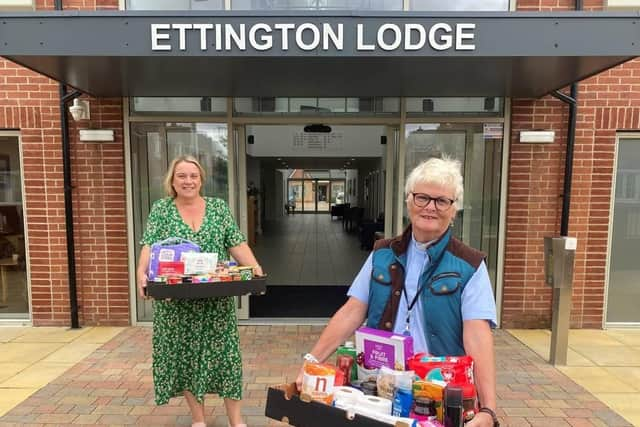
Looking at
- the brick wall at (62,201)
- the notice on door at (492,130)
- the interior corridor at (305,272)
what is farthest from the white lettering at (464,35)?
the brick wall at (62,201)

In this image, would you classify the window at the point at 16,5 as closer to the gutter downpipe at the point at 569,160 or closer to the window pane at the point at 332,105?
the window pane at the point at 332,105

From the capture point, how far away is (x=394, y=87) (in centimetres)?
445

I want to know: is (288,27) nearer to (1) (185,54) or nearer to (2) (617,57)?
(1) (185,54)

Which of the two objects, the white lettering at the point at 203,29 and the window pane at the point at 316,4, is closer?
the white lettering at the point at 203,29

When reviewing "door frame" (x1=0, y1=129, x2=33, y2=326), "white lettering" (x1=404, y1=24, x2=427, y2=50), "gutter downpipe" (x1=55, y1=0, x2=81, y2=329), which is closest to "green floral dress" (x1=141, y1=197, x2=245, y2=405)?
"white lettering" (x1=404, y1=24, x2=427, y2=50)

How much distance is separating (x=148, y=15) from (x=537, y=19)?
2871 millimetres

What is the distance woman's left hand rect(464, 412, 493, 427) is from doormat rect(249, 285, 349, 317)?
13.5 ft

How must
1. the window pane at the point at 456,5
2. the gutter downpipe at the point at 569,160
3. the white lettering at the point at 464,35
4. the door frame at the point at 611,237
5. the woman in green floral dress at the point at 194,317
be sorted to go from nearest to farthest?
the woman in green floral dress at the point at 194,317 < the white lettering at the point at 464,35 < the gutter downpipe at the point at 569,160 < the window pane at the point at 456,5 < the door frame at the point at 611,237

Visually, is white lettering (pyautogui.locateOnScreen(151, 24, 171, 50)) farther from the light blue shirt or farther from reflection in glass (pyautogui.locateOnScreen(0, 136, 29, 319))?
reflection in glass (pyautogui.locateOnScreen(0, 136, 29, 319))

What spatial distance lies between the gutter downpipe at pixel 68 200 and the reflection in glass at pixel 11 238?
67 cm

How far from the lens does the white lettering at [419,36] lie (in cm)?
330

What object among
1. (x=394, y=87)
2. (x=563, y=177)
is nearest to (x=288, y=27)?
(x=394, y=87)

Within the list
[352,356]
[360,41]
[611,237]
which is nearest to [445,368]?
[352,356]

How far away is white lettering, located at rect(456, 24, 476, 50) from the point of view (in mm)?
3268
